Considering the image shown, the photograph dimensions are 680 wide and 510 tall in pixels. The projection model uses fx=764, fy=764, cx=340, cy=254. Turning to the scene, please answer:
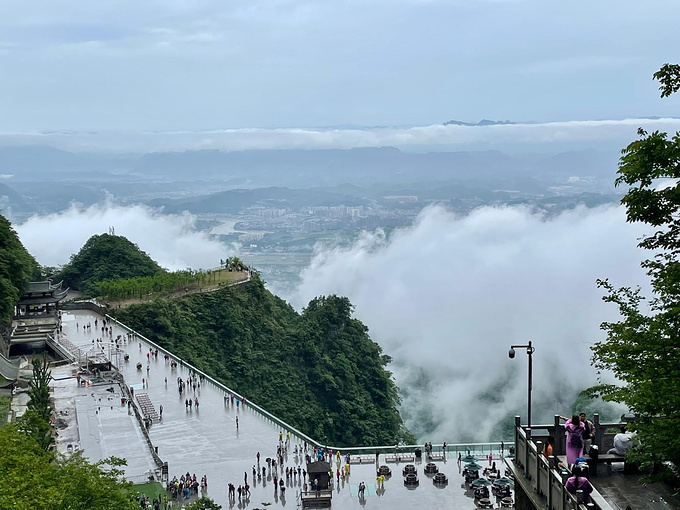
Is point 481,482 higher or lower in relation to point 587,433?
lower

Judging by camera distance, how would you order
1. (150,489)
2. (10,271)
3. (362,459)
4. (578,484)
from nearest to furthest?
(578,484) < (150,489) < (362,459) < (10,271)

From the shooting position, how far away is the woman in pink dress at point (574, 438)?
13.0m

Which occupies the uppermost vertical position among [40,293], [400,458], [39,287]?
[39,287]

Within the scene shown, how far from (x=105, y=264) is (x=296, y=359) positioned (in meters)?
25.9

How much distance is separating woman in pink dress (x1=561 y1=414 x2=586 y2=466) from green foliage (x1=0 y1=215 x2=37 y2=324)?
42704 mm

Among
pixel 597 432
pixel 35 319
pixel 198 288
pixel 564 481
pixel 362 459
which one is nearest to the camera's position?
pixel 564 481

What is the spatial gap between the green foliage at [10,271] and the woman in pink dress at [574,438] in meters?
42.7

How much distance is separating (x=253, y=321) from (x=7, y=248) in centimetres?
2086

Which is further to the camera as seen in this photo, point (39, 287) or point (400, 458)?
point (39, 287)

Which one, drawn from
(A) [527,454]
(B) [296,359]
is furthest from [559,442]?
(B) [296,359]

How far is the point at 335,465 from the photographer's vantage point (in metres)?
33.7

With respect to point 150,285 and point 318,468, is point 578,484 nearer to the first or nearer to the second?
point 318,468

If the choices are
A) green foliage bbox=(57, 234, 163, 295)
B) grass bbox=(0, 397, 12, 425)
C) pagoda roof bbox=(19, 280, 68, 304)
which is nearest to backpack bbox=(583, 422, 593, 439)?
grass bbox=(0, 397, 12, 425)

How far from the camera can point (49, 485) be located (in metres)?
18.5
